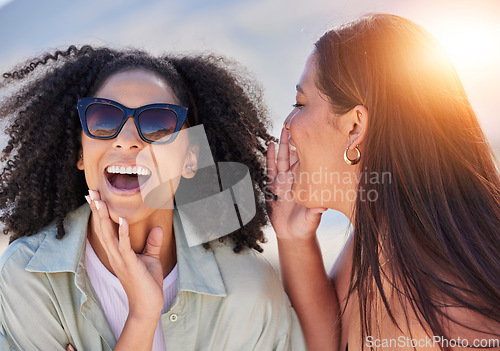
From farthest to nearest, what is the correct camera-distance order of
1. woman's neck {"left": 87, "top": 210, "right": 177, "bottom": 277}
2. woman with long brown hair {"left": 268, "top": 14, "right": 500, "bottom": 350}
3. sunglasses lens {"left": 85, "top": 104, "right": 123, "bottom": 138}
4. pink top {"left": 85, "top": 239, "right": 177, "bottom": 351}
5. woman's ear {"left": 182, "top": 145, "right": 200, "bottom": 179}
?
woman's ear {"left": 182, "top": 145, "right": 200, "bottom": 179} → woman's neck {"left": 87, "top": 210, "right": 177, "bottom": 277} → pink top {"left": 85, "top": 239, "right": 177, "bottom": 351} → sunglasses lens {"left": 85, "top": 104, "right": 123, "bottom": 138} → woman with long brown hair {"left": 268, "top": 14, "right": 500, "bottom": 350}

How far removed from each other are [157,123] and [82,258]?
0.69 metres

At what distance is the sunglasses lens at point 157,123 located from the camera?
2273 mm

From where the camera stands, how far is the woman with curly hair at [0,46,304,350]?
2229mm

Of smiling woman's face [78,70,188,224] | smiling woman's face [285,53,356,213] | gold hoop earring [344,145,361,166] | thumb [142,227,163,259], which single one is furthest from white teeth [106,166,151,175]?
gold hoop earring [344,145,361,166]

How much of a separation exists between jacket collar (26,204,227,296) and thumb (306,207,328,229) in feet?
1.74

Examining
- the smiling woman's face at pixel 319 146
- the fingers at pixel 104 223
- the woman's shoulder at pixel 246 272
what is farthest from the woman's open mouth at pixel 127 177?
the smiling woman's face at pixel 319 146

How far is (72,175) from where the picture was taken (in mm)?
2607

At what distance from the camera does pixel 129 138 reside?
2.24m

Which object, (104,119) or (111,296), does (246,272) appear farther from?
(104,119)

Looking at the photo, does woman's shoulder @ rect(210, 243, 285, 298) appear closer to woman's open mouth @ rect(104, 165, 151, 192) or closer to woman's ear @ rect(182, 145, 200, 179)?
woman's ear @ rect(182, 145, 200, 179)

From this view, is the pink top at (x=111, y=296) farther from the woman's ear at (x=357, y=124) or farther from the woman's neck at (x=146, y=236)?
the woman's ear at (x=357, y=124)

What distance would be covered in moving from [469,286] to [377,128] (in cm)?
70

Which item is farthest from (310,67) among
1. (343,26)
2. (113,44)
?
(113,44)

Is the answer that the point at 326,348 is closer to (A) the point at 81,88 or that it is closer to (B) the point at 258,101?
(B) the point at 258,101
